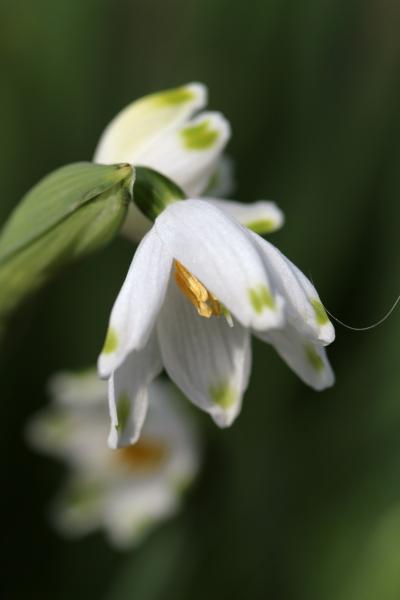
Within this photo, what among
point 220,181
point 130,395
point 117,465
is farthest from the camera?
point 117,465

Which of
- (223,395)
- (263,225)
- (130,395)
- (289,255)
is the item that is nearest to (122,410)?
(130,395)

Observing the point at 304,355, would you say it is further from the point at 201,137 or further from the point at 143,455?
the point at 143,455

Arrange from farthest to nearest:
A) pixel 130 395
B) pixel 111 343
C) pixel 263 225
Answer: pixel 263 225 → pixel 130 395 → pixel 111 343

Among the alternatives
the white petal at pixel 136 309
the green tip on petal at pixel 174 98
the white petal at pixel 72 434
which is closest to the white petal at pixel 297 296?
the white petal at pixel 136 309

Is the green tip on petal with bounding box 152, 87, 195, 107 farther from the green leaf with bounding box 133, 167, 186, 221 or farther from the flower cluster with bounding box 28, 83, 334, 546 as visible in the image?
the green leaf with bounding box 133, 167, 186, 221

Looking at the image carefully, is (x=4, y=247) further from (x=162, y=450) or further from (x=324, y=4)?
(x=324, y=4)

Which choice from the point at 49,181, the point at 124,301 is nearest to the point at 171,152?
the point at 49,181

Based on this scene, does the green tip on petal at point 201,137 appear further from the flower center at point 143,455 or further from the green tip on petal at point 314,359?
the flower center at point 143,455
